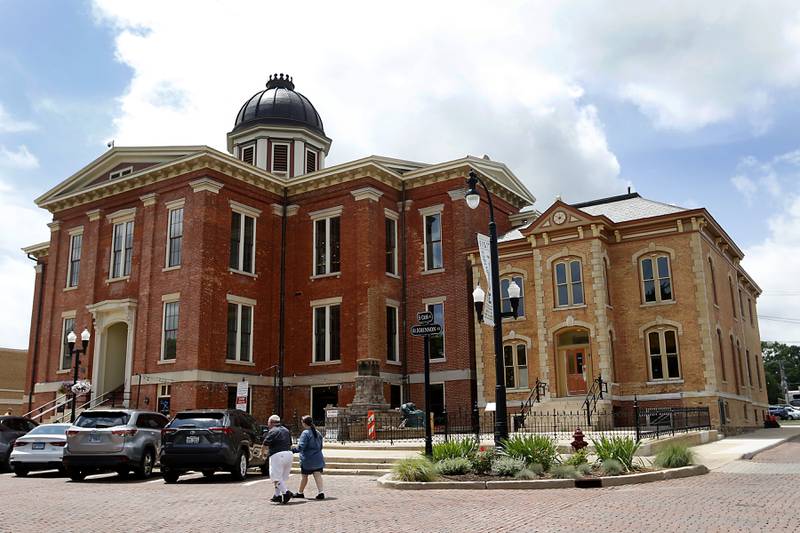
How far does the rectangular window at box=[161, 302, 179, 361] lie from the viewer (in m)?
33.9

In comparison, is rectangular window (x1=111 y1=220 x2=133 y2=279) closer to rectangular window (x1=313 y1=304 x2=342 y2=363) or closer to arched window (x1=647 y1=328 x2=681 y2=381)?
rectangular window (x1=313 y1=304 x2=342 y2=363)

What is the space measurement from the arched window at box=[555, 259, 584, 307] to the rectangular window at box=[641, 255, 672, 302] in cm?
273

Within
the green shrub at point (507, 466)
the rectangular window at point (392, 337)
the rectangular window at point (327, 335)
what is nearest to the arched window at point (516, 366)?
the rectangular window at point (392, 337)

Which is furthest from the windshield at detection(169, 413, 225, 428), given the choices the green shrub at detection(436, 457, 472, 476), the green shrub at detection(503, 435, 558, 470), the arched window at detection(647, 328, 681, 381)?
the arched window at detection(647, 328, 681, 381)

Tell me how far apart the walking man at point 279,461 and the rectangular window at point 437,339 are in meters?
21.5

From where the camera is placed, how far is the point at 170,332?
112ft

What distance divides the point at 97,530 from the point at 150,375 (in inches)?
967

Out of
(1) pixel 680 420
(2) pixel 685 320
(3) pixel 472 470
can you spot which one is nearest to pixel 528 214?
(2) pixel 685 320

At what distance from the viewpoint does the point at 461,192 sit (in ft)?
120

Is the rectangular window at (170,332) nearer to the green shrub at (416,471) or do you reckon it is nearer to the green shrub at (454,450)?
the green shrub at (454,450)

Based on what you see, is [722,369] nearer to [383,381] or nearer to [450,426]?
[450,426]

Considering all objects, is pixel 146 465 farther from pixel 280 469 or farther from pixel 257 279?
pixel 257 279

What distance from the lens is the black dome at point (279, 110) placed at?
43250mm

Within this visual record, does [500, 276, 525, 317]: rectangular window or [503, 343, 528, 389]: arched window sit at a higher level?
[500, 276, 525, 317]: rectangular window
